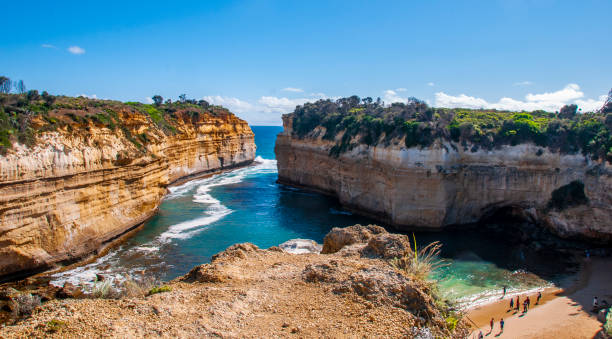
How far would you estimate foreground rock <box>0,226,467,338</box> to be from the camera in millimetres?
7828

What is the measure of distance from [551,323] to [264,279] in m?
13.5

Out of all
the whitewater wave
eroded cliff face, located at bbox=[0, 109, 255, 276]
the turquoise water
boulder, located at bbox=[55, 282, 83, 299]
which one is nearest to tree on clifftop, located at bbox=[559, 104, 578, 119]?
the turquoise water

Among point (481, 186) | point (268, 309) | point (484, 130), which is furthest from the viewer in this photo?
point (484, 130)

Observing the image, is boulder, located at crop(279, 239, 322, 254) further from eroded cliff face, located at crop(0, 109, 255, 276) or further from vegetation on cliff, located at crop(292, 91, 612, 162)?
vegetation on cliff, located at crop(292, 91, 612, 162)

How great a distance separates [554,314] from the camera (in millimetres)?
16641

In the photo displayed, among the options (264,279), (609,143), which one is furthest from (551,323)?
(609,143)

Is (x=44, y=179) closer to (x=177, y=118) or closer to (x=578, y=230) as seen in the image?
(x=177, y=118)

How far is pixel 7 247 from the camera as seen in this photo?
59.6 ft

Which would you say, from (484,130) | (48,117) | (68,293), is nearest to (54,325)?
(68,293)

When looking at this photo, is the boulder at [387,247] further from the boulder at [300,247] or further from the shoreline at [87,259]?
the shoreline at [87,259]

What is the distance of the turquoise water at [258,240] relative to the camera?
65.9ft

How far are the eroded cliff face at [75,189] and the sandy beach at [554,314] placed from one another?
21.6 meters

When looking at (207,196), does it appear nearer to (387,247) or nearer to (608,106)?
(387,247)

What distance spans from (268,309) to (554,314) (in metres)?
14.7
